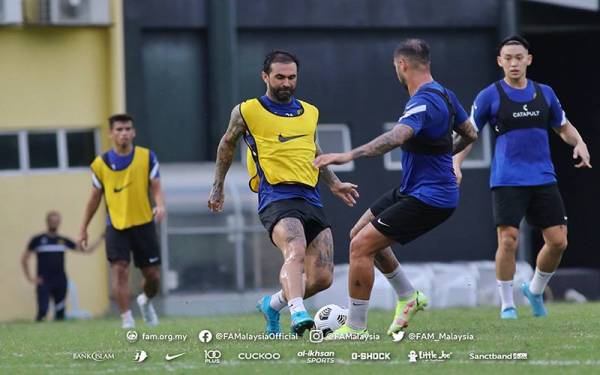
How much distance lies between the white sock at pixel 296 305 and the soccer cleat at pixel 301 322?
0.05 meters

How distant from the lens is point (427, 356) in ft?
32.3

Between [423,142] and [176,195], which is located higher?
[423,142]

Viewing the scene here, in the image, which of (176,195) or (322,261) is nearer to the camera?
(322,261)

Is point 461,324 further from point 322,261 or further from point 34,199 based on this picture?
point 34,199

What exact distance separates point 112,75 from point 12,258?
3.40 meters

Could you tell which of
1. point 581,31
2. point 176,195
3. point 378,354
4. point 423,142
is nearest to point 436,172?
point 423,142

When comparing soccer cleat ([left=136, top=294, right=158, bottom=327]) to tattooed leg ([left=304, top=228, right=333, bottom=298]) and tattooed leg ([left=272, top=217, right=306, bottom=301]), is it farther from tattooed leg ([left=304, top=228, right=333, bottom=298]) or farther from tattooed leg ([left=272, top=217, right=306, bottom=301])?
tattooed leg ([left=272, top=217, right=306, bottom=301])

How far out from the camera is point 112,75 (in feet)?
82.3

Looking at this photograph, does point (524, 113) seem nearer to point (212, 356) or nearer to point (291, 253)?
point (291, 253)

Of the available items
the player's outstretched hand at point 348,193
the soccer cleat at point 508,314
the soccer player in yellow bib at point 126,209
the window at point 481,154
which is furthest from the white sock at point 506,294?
the window at point 481,154

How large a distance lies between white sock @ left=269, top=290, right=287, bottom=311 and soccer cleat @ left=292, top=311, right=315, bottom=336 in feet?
2.86

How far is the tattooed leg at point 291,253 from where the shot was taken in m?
10.8

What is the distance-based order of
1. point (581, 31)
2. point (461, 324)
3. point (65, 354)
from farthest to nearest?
1. point (581, 31)
2. point (461, 324)
3. point (65, 354)

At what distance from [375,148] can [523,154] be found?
Answer: 338 cm
